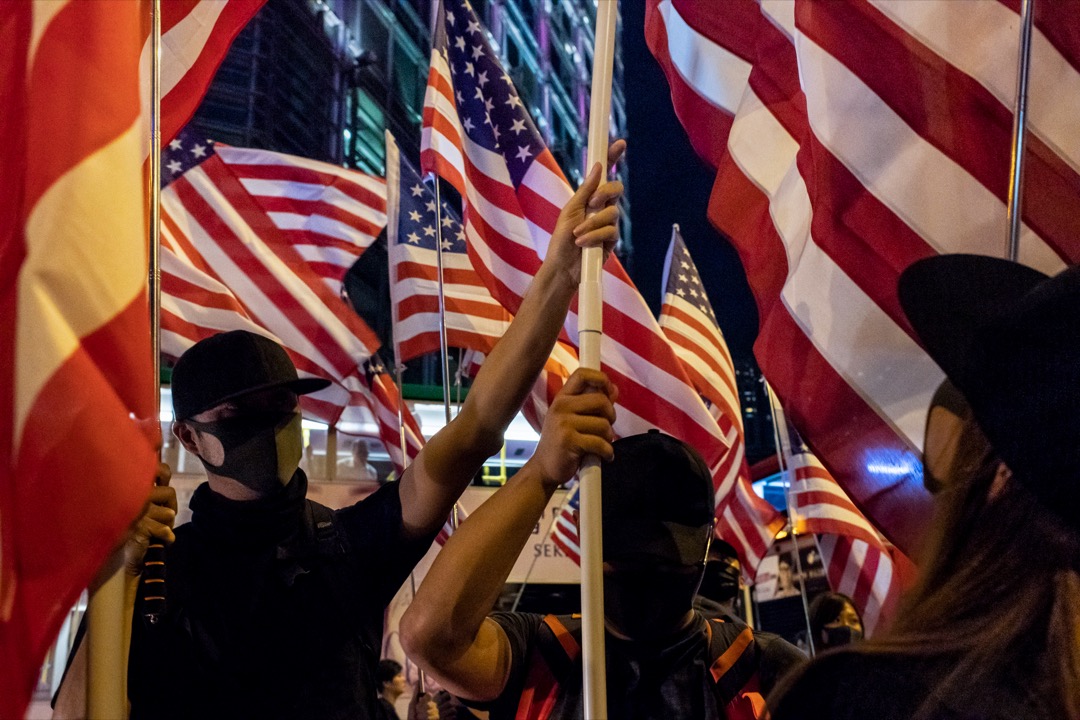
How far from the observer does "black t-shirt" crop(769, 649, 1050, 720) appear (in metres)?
1.30

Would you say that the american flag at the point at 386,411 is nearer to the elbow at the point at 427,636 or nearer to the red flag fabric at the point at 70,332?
the elbow at the point at 427,636

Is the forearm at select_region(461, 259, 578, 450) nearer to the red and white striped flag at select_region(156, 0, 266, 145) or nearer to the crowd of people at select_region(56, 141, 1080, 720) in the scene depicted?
the crowd of people at select_region(56, 141, 1080, 720)

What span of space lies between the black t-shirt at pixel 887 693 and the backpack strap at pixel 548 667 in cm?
110

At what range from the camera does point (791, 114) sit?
4.35 meters

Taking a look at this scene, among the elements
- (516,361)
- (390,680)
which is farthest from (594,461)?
(390,680)

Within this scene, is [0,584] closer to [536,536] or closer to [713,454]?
[713,454]

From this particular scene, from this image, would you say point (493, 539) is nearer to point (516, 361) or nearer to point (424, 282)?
point (516, 361)

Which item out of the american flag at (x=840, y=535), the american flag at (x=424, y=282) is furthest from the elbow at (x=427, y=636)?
the american flag at (x=840, y=535)

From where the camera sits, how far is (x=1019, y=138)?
2906mm

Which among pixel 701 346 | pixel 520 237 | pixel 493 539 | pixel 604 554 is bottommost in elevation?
pixel 604 554

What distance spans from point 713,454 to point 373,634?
14.2ft

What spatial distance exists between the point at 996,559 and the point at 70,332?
1.55 metres

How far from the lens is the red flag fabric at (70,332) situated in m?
1.74

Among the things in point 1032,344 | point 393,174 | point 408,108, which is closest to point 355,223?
point 393,174
